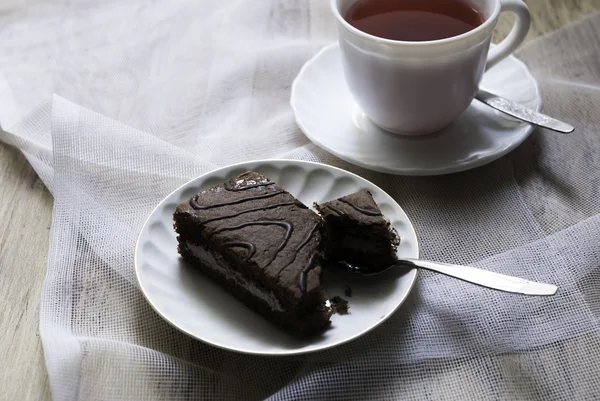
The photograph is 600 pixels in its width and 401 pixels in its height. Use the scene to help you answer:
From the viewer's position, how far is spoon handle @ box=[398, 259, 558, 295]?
1.24m

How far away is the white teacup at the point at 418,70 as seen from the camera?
5.12 ft

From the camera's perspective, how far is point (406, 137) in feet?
5.80

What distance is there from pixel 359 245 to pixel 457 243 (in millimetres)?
243

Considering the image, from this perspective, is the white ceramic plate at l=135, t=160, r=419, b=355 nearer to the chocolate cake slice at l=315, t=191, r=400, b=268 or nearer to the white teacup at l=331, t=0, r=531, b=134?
the chocolate cake slice at l=315, t=191, r=400, b=268

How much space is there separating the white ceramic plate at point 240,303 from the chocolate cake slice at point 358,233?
0.04 metres

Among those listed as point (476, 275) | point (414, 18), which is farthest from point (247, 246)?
point (414, 18)

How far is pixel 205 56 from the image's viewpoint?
2143 mm

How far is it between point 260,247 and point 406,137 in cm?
64

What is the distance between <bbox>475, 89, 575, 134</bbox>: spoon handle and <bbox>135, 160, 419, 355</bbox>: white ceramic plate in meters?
0.49

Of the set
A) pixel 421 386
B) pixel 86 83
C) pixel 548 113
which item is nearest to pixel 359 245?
pixel 421 386

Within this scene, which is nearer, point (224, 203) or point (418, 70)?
Answer: point (224, 203)

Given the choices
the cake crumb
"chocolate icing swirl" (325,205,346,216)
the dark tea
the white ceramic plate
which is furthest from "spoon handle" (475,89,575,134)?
the cake crumb

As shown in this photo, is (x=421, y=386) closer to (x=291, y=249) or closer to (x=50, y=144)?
(x=291, y=249)

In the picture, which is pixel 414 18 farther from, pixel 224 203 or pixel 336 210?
pixel 224 203
